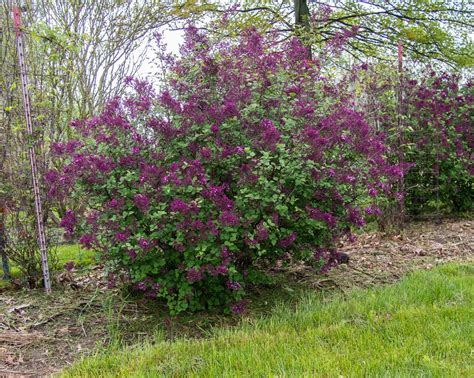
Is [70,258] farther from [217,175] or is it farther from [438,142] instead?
[438,142]

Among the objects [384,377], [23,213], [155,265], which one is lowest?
[384,377]

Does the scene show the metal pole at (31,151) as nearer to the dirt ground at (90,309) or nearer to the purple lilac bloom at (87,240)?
the dirt ground at (90,309)

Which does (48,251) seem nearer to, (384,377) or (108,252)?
(108,252)

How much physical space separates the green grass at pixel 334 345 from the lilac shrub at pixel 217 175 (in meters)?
0.46

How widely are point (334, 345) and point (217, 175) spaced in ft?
4.88

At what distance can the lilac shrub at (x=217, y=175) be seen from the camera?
10.4 ft

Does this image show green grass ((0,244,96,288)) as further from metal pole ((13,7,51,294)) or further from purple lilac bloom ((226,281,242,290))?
purple lilac bloom ((226,281,242,290))

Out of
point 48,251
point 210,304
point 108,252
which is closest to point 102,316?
point 108,252

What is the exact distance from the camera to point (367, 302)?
3500 mm

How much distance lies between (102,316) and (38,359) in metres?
0.69

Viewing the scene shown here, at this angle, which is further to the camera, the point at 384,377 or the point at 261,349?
the point at 261,349

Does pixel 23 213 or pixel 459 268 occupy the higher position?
pixel 23 213

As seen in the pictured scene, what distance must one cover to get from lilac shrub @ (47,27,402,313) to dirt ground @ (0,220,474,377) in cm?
32

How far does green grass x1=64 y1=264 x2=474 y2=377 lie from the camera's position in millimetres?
2484
